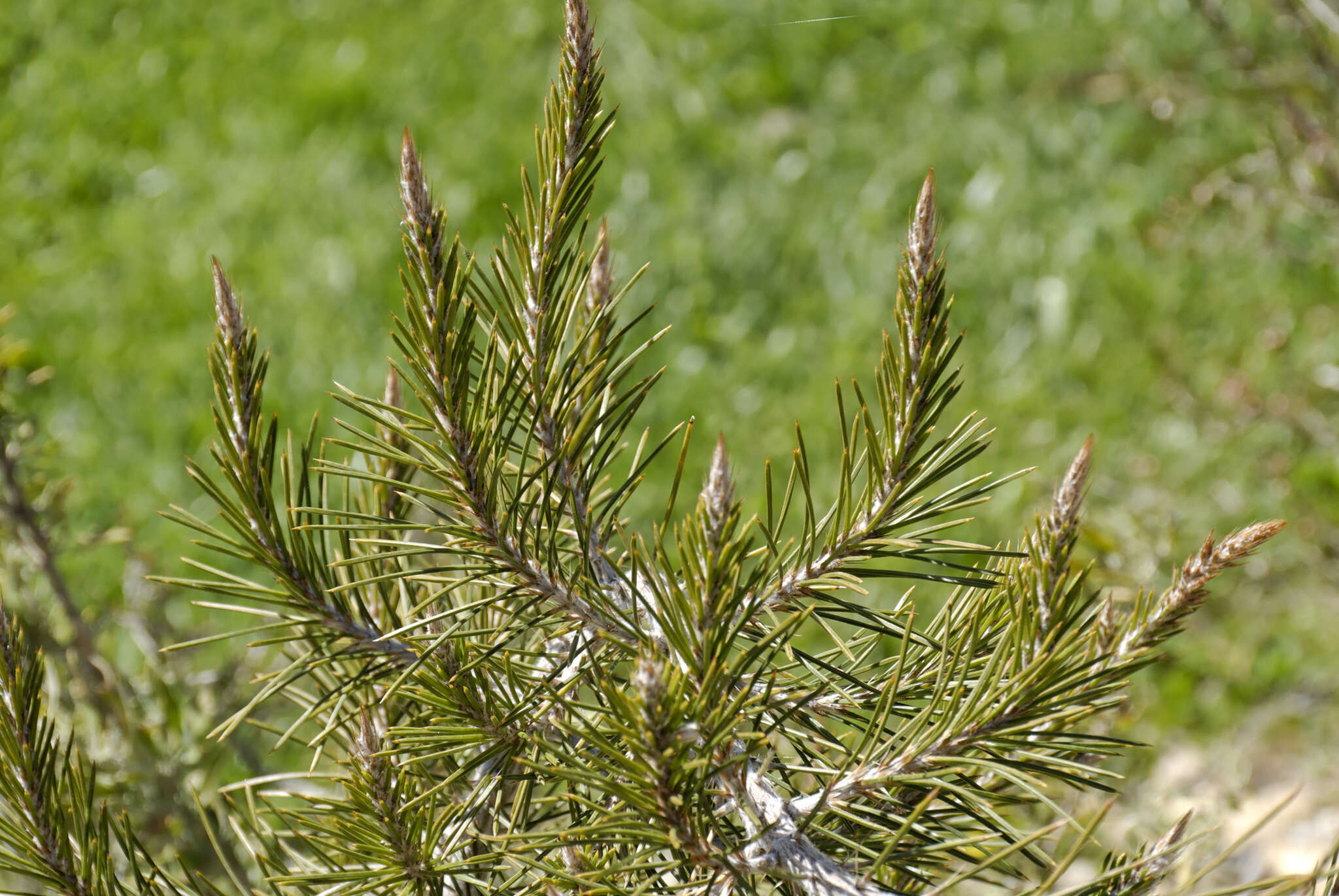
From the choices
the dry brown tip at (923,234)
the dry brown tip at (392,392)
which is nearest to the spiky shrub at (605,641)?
the dry brown tip at (923,234)

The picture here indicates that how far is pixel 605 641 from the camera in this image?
98cm

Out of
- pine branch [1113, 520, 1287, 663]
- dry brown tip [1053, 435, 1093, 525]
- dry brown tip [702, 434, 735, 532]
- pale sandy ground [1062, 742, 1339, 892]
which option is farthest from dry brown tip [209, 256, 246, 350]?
pale sandy ground [1062, 742, 1339, 892]

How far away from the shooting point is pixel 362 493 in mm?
1228

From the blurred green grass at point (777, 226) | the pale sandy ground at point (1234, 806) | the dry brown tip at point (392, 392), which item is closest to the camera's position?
the dry brown tip at point (392, 392)

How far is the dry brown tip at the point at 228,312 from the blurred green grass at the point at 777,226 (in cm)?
246

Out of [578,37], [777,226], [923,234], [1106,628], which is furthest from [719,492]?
[777,226]

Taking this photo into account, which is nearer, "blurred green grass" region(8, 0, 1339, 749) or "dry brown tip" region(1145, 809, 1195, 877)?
"dry brown tip" region(1145, 809, 1195, 877)

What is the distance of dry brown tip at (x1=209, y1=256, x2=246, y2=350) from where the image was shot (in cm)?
89

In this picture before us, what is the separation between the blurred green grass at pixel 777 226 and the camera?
343 centimetres

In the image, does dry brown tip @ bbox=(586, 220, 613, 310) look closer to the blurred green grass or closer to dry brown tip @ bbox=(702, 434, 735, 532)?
dry brown tip @ bbox=(702, 434, 735, 532)

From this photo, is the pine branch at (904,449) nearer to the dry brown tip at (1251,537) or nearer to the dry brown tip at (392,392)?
the dry brown tip at (1251,537)

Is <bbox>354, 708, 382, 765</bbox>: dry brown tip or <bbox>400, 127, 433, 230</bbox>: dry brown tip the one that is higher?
<bbox>400, 127, 433, 230</bbox>: dry brown tip

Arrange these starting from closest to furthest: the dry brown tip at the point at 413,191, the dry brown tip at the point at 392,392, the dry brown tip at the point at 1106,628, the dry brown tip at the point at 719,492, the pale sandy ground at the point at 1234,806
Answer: the dry brown tip at the point at 719,492 < the dry brown tip at the point at 413,191 < the dry brown tip at the point at 1106,628 < the dry brown tip at the point at 392,392 < the pale sandy ground at the point at 1234,806

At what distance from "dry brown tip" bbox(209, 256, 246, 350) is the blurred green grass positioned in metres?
2.46
